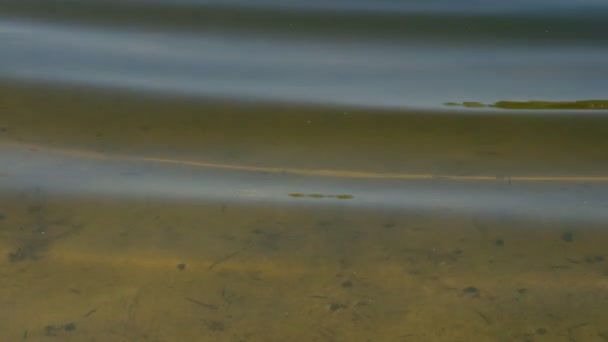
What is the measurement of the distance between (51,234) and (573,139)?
121 cm

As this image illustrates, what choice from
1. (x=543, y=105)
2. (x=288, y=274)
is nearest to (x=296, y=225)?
(x=288, y=274)

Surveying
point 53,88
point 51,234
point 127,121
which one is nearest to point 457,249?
point 51,234

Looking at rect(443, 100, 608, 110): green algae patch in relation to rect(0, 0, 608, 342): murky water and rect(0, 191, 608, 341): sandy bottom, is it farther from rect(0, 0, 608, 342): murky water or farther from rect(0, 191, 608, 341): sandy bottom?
rect(0, 191, 608, 341): sandy bottom

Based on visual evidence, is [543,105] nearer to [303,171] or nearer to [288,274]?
[303,171]

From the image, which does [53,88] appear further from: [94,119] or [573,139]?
[573,139]

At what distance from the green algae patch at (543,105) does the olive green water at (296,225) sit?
0.06m

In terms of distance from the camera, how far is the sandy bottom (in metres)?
1.38

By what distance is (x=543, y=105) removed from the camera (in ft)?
7.31

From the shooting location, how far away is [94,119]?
210cm

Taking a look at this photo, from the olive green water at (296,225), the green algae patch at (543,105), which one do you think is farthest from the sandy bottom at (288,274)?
the green algae patch at (543,105)

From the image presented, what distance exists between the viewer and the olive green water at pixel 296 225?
140 cm

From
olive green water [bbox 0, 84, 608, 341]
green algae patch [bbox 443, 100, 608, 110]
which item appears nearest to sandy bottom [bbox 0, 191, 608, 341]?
olive green water [bbox 0, 84, 608, 341]

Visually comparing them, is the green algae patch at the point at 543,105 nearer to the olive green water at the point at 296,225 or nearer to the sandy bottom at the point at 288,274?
the olive green water at the point at 296,225

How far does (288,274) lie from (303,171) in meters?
0.41
